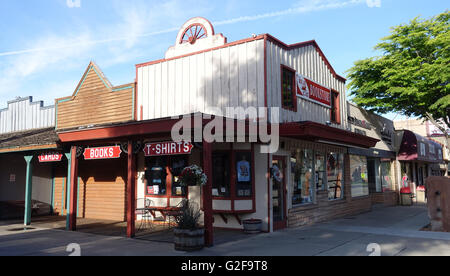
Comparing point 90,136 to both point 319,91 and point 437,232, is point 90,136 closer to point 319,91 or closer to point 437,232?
point 319,91

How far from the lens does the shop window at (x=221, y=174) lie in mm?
11492

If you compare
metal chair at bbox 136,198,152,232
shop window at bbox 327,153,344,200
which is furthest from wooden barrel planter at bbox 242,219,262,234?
shop window at bbox 327,153,344,200

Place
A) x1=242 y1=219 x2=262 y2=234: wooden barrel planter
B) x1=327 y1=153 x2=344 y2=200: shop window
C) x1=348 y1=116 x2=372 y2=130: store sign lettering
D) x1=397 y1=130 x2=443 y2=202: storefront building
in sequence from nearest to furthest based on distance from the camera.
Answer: x1=242 y1=219 x2=262 y2=234: wooden barrel planter
x1=327 y1=153 x2=344 y2=200: shop window
x1=348 y1=116 x2=372 y2=130: store sign lettering
x1=397 y1=130 x2=443 y2=202: storefront building

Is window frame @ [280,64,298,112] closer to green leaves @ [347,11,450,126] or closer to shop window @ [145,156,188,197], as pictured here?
shop window @ [145,156,188,197]

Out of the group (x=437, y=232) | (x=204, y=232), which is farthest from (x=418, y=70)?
(x=204, y=232)

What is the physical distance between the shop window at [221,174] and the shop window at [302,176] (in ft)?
8.80

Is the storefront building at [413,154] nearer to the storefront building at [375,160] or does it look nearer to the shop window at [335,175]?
the storefront building at [375,160]

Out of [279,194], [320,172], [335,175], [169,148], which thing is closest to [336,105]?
[335,175]

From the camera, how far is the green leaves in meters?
17.3

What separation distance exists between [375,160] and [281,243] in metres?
14.1

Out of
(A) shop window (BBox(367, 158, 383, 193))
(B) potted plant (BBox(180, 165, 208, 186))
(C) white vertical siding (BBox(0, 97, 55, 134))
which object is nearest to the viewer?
(B) potted plant (BBox(180, 165, 208, 186))

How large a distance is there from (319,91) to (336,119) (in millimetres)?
2158

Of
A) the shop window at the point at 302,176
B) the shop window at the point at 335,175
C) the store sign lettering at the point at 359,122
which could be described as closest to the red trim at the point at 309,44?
the store sign lettering at the point at 359,122

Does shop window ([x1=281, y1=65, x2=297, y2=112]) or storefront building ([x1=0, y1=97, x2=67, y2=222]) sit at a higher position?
shop window ([x1=281, y1=65, x2=297, y2=112])
